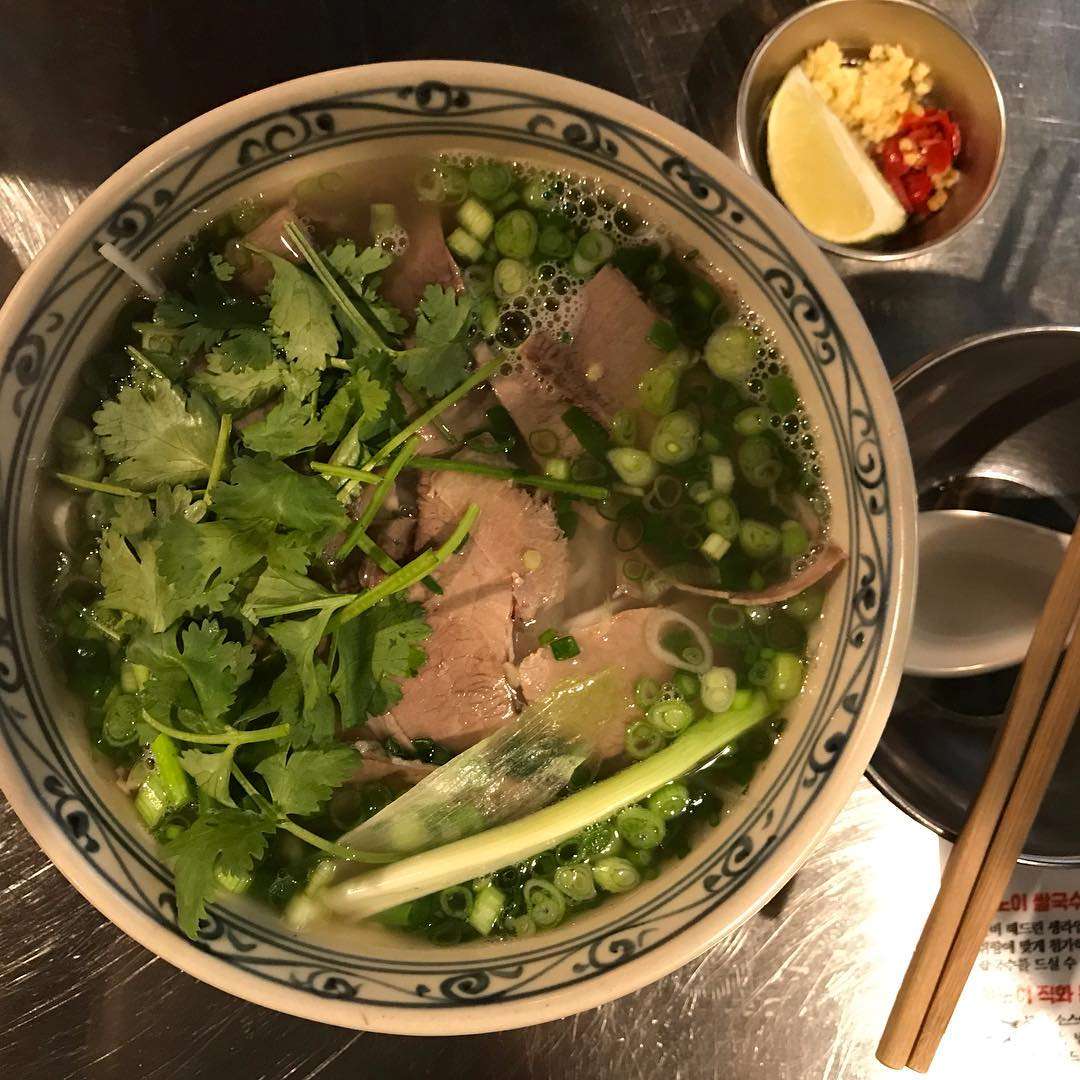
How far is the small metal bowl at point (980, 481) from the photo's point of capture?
1.50 metres

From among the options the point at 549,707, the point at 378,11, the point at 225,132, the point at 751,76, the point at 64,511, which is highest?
the point at 378,11

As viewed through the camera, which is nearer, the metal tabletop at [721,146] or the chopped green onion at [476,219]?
the chopped green onion at [476,219]

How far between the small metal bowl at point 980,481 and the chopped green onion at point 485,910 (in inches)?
25.7

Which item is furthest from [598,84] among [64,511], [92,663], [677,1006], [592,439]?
[677,1006]

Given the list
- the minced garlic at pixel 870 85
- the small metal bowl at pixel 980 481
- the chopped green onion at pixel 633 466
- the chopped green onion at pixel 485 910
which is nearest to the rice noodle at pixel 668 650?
the chopped green onion at pixel 633 466

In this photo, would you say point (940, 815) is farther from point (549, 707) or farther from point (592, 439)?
point (592, 439)

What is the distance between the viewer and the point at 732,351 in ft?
4.73

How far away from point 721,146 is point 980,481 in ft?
2.58

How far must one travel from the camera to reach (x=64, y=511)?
1418mm

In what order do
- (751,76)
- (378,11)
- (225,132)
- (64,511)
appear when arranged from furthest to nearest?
(378,11) < (751,76) < (64,511) < (225,132)

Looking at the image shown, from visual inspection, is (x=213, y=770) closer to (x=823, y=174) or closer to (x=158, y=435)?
(x=158, y=435)

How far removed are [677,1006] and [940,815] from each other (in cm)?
60

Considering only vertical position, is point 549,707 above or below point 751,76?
below

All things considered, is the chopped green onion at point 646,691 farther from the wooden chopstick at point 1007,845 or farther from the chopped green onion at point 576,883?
the wooden chopstick at point 1007,845
